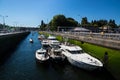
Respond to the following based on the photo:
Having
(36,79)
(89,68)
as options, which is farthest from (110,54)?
(36,79)

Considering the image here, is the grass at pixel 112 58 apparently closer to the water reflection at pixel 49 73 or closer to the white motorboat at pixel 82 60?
the water reflection at pixel 49 73

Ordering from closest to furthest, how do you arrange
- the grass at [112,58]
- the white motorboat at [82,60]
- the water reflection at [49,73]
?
the grass at [112,58] → the water reflection at [49,73] → the white motorboat at [82,60]

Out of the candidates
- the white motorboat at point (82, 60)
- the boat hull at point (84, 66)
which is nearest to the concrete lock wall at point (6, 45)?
the white motorboat at point (82, 60)

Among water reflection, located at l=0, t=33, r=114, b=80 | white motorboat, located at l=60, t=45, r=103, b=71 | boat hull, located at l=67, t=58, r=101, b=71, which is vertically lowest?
water reflection, located at l=0, t=33, r=114, b=80

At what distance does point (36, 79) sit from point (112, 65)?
1170cm

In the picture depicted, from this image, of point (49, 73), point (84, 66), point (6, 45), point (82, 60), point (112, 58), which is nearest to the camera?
point (112, 58)

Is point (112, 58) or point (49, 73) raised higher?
point (112, 58)

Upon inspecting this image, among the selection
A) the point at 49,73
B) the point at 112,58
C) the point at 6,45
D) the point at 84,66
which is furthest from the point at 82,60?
the point at 6,45

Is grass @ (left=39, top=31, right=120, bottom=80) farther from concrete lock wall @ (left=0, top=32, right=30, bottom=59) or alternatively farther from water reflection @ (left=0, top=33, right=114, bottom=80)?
concrete lock wall @ (left=0, top=32, right=30, bottom=59)

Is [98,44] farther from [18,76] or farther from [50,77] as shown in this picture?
[18,76]

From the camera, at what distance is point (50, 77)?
2281cm

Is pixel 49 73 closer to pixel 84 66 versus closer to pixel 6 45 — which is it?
pixel 84 66

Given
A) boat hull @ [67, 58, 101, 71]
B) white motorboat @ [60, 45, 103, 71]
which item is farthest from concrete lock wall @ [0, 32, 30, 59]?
boat hull @ [67, 58, 101, 71]

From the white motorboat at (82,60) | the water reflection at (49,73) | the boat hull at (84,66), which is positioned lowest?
the water reflection at (49,73)
